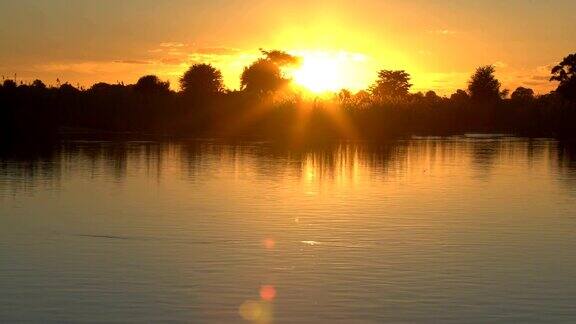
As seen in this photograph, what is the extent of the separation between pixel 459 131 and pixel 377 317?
67.2 meters

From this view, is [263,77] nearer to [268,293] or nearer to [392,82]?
[392,82]

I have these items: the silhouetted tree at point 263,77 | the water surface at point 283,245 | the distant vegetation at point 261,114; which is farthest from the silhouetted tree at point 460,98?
the water surface at point 283,245

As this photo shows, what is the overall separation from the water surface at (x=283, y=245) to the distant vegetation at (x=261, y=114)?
31.1 m

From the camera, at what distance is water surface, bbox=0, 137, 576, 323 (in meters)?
11.6

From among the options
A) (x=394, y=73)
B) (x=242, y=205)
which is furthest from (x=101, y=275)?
(x=394, y=73)

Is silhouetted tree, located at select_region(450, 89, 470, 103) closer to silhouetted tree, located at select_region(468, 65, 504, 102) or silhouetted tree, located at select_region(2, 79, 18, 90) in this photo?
silhouetted tree, located at select_region(468, 65, 504, 102)

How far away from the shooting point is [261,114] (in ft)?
223

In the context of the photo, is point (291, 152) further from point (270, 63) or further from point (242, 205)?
point (270, 63)

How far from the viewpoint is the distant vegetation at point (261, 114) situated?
64.1 meters

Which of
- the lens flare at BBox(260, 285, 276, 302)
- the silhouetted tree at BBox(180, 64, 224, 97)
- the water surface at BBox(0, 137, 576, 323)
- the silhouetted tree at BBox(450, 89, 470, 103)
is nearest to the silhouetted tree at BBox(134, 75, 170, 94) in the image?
the silhouetted tree at BBox(180, 64, 224, 97)

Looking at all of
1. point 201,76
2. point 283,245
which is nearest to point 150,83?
point 201,76

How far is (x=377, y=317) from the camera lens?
11172 millimetres

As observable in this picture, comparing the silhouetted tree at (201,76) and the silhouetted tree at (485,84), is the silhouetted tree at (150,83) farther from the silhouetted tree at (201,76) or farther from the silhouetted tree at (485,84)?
the silhouetted tree at (485,84)

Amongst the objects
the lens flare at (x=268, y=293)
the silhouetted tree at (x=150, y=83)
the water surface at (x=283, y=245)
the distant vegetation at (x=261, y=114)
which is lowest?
the lens flare at (x=268, y=293)
